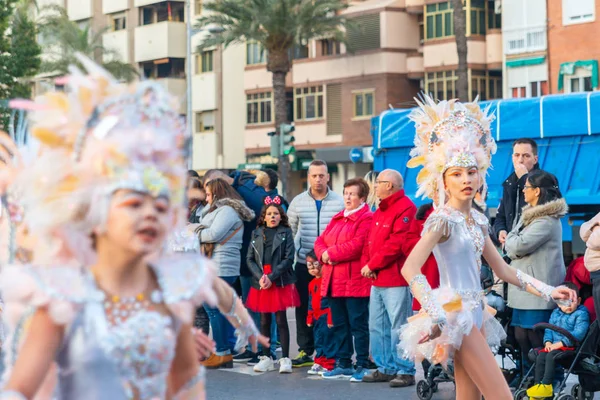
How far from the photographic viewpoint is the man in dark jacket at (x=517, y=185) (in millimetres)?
11555

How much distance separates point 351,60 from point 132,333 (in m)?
48.4

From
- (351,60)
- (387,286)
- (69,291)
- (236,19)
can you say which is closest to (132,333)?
(69,291)

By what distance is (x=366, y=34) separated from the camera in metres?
50.5

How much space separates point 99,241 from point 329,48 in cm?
5024

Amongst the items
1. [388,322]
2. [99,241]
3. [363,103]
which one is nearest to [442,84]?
[363,103]

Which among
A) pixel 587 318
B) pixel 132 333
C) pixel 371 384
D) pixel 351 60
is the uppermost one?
pixel 351 60

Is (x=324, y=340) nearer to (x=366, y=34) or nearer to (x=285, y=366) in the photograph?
(x=285, y=366)

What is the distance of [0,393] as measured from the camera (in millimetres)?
3773

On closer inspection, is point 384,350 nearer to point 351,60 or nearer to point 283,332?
point 283,332

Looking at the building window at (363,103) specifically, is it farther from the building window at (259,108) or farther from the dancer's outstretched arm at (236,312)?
the dancer's outstretched arm at (236,312)

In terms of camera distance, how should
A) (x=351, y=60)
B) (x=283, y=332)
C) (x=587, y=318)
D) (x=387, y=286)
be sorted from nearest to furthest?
(x=587, y=318) < (x=387, y=286) < (x=283, y=332) < (x=351, y=60)

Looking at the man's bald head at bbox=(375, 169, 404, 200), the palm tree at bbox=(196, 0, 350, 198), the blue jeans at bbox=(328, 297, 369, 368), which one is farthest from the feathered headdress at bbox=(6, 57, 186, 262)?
the palm tree at bbox=(196, 0, 350, 198)

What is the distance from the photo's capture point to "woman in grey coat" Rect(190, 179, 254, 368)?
1288 centimetres

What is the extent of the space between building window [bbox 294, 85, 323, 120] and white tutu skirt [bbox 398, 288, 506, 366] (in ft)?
152
